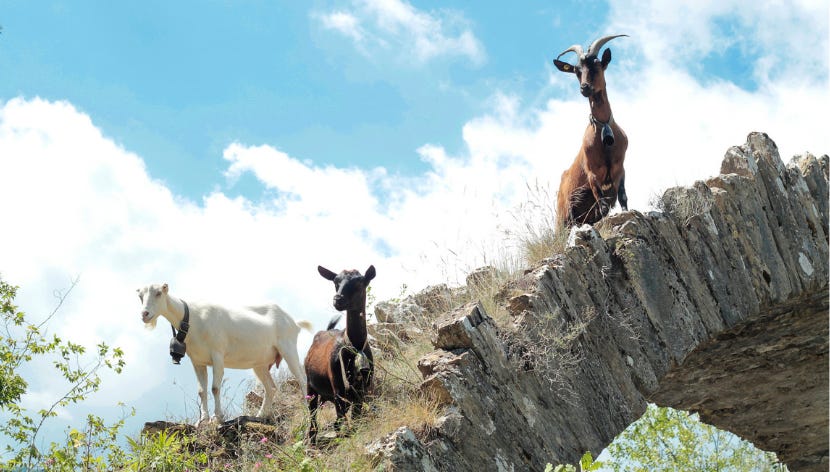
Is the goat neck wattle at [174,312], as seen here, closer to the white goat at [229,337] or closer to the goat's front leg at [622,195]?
the white goat at [229,337]

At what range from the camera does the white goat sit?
6.42 meters

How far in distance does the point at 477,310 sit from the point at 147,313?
2624 millimetres

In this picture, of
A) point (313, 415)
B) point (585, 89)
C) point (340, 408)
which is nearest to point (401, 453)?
point (340, 408)

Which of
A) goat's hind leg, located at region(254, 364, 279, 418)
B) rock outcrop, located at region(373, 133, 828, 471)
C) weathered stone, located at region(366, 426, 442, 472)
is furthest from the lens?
goat's hind leg, located at region(254, 364, 279, 418)

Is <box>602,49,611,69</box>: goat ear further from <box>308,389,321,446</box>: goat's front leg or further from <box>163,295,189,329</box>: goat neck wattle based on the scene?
<box>163,295,189,329</box>: goat neck wattle

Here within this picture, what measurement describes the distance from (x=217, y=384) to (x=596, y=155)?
12.2 ft

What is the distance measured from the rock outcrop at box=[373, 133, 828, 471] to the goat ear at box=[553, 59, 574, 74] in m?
1.42

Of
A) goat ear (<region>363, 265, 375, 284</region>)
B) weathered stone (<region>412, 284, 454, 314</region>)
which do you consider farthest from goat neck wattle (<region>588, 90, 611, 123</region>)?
goat ear (<region>363, 265, 375, 284</region>)

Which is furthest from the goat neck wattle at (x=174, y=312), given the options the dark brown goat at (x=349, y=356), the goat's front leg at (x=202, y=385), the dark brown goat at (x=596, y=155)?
the dark brown goat at (x=596, y=155)

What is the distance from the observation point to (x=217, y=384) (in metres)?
6.48

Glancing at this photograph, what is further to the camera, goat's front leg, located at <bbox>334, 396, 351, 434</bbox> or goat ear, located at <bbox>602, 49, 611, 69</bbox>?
goat ear, located at <bbox>602, 49, 611, 69</bbox>

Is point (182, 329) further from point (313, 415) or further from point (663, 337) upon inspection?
point (663, 337)

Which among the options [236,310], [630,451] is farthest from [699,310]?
[630,451]

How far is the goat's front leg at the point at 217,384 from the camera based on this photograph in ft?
20.9
